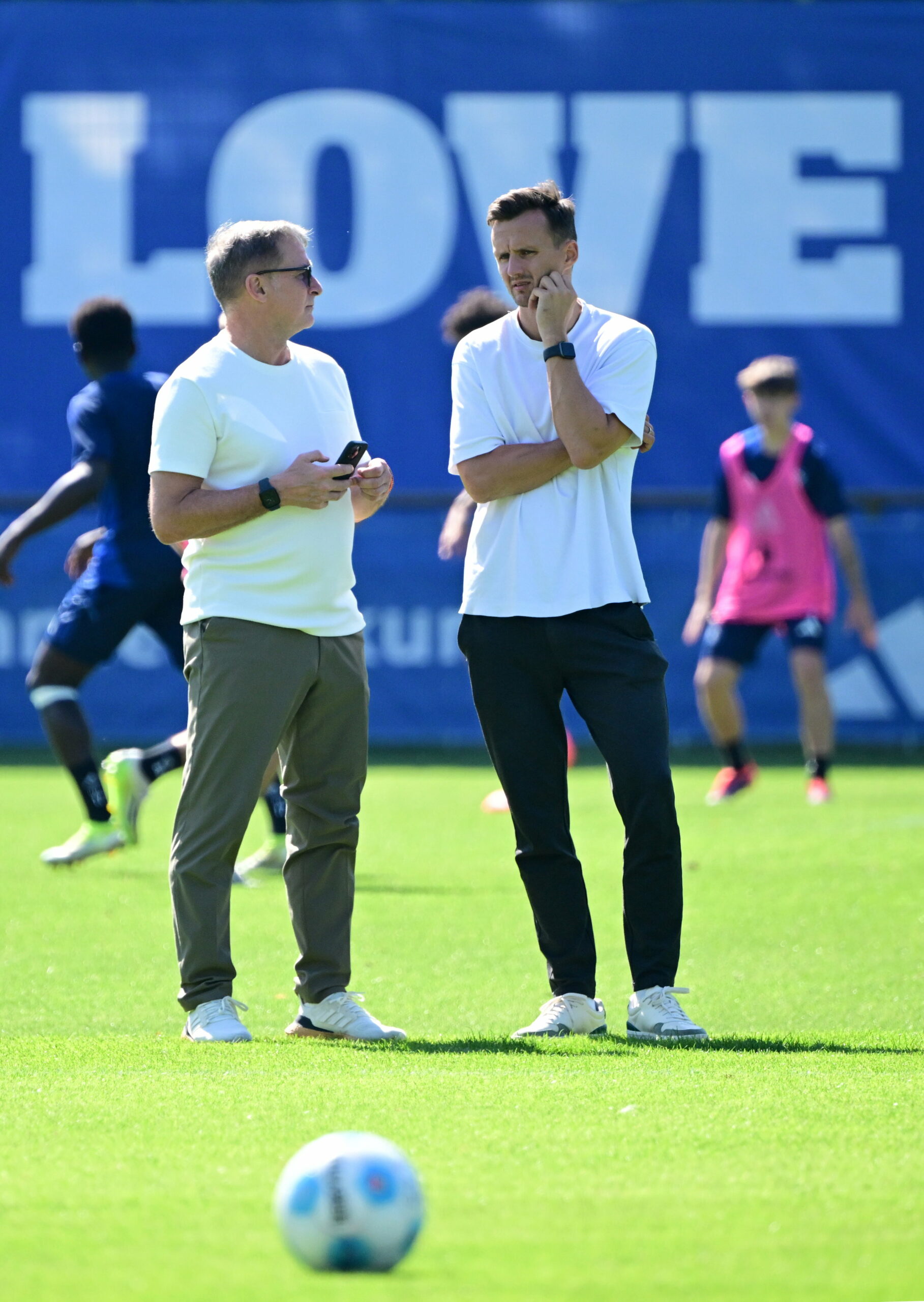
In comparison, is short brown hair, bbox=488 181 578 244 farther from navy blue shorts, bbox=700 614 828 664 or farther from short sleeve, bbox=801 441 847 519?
short sleeve, bbox=801 441 847 519

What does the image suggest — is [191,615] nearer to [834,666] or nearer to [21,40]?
[834,666]

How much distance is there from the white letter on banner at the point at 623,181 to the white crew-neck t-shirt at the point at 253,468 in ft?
31.7

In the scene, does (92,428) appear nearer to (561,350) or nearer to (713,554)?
(561,350)

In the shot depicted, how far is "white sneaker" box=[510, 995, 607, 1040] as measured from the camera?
15.8 feet

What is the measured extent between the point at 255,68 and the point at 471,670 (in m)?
10.4

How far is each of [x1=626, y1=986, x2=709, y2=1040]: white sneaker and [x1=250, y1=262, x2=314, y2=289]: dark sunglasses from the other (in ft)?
6.61

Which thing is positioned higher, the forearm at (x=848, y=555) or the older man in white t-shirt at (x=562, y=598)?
the older man in white t-shirt at (x=562, y=598)

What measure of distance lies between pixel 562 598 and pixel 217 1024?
4.52 ft

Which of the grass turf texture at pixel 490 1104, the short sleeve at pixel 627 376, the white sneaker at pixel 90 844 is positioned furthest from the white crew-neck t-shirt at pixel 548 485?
the white sneaker at pixel 90 844

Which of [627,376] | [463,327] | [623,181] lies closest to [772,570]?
[463,327]

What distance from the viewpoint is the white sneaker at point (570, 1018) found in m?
4.82

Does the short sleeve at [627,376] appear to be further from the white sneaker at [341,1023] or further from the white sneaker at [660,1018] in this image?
the white sneaker at [341,1023]

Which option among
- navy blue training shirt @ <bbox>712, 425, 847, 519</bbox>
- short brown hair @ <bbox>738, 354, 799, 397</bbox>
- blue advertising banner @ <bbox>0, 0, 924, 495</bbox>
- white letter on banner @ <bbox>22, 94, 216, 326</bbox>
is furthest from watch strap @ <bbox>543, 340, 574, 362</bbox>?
white letter on banner @ <bbox>22, 94, 216, 326</bbox>

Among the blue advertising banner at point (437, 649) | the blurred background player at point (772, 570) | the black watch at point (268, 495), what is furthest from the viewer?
the blue advertising banner at point (437, 649)
